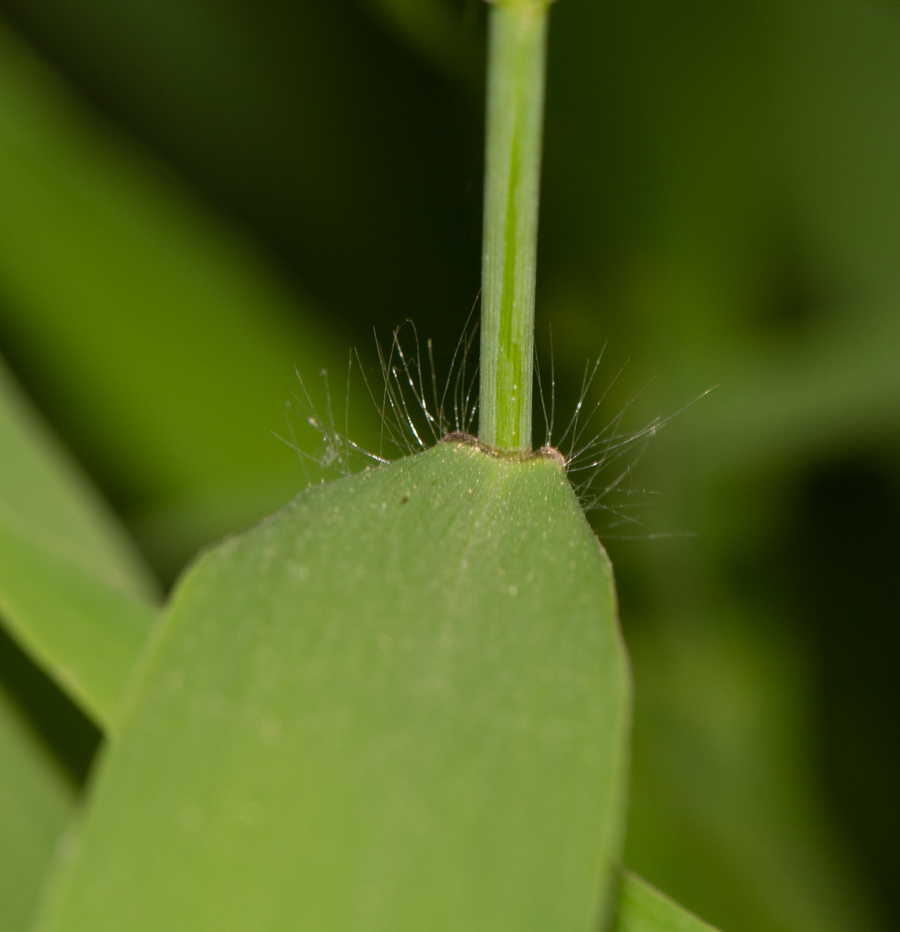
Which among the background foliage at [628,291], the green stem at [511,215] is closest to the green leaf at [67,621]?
the green stem at [511,215]

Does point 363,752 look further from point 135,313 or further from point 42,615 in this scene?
point 135,313

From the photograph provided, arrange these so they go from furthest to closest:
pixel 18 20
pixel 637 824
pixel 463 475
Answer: pixel 18 20 → pixel 637 824 → pixel 463 475

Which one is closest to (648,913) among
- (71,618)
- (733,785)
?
(71,618)

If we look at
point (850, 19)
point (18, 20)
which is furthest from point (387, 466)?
point (18, 20)

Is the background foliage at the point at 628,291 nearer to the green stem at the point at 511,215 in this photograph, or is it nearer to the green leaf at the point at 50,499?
the green leaf at the point at 50,499

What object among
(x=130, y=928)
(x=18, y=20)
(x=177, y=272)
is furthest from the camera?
(x=18, y=20)

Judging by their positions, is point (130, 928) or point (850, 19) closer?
point (130, 928)

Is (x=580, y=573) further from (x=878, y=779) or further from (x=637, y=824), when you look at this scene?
(x=878, y=779)
